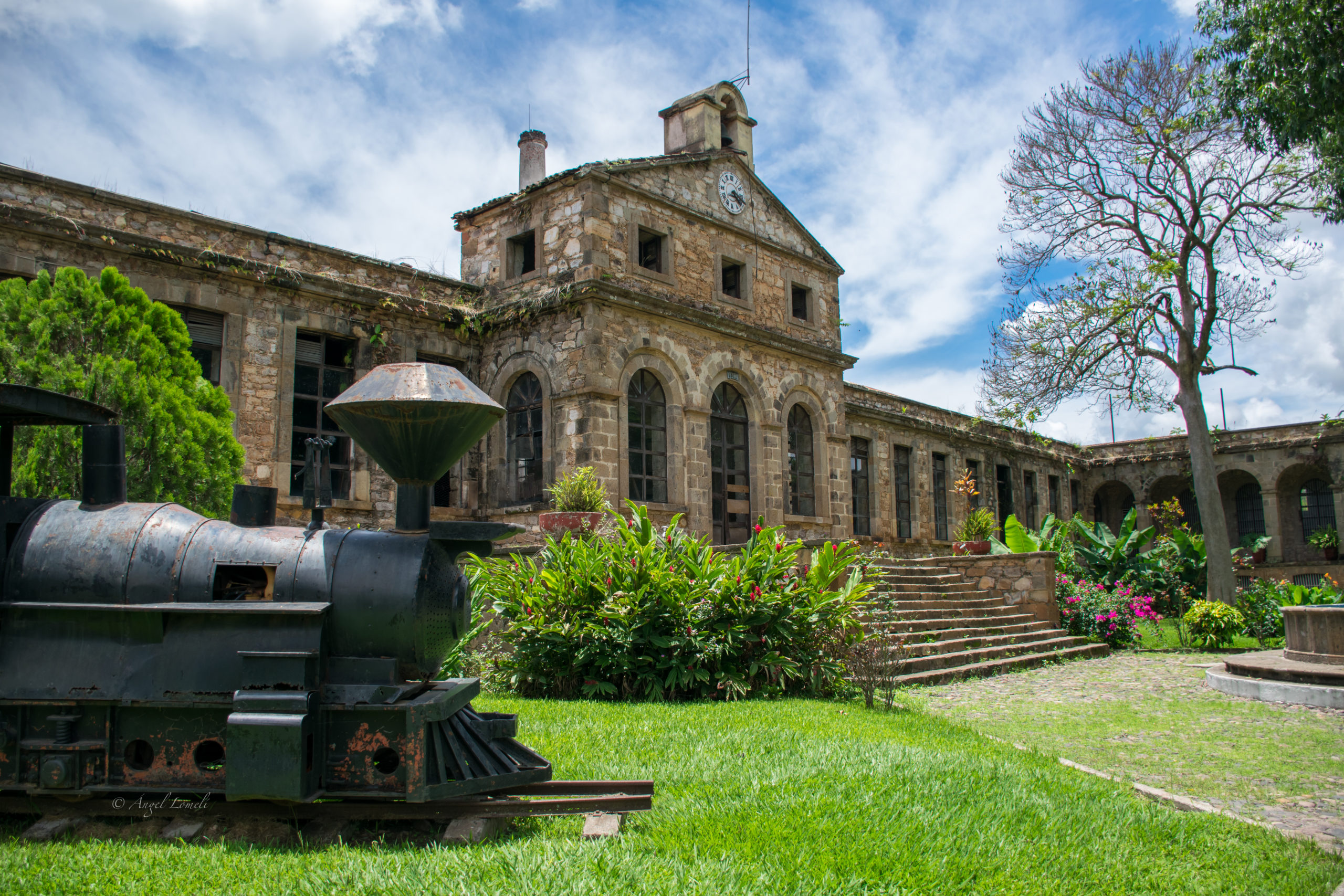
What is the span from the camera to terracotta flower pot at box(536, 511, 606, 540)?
1033cm

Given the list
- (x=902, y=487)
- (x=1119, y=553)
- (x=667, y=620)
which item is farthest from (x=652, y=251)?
(x=1119, y=553)

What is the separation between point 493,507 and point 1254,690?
1073cm

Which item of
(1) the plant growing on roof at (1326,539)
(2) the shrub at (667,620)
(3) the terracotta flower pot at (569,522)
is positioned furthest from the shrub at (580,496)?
(1) the plant growing on roof at (1326,539)

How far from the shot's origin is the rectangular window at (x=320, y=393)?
1297 centimetres

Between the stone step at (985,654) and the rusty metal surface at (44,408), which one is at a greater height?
the rusty metal surface at (44,408)

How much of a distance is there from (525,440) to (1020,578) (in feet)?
27.4

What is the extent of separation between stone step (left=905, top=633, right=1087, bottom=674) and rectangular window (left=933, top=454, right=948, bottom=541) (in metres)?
9.96

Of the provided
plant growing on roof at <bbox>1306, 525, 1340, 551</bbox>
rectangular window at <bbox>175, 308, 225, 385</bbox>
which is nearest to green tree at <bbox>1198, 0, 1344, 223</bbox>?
rectangular window at <bbox>175, 308, 225, 385</bbox>

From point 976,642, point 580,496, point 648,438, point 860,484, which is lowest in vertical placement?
point 976,642

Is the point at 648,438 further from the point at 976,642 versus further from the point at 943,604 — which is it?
the point at 976,642

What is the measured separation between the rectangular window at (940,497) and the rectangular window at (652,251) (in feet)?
37.9

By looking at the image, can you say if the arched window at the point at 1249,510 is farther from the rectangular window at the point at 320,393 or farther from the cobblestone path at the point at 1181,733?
the rectangular window at the point at 320,393

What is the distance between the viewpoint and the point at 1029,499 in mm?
27359

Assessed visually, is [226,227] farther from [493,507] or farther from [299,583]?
[299,583]
